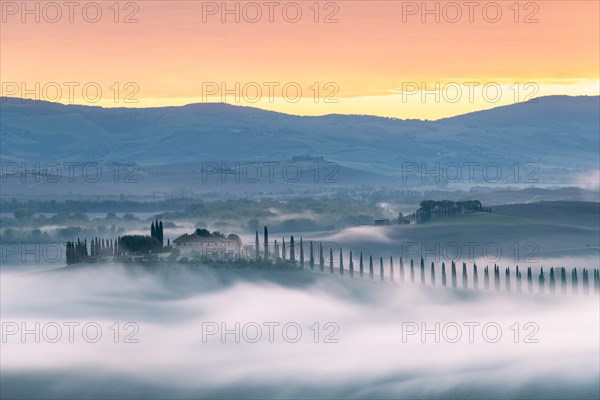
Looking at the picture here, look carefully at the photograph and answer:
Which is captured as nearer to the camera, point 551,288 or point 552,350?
point 552,350

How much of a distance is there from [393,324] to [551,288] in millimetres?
21643

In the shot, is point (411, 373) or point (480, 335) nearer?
point (411, 373)

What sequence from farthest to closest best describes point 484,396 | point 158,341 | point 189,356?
point 158,341 → point 189,356 → point 484,396

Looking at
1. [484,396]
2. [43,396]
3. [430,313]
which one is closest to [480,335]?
[430,313]

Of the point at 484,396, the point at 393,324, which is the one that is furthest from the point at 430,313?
the point at 484,396

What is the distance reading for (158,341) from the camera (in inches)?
6580

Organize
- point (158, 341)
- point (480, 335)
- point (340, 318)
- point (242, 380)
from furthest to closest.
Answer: point (340, 318)
point (480, 335)
point (158, 341)
point (242, 380)

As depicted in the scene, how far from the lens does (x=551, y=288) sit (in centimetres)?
19475

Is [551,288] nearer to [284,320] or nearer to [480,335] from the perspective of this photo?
[480,335]

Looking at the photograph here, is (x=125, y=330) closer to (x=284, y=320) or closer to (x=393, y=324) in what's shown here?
(x=284, y=320)

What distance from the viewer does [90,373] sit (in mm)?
143750

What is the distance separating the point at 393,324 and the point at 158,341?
30.1 meters

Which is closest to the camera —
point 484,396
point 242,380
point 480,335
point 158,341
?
point 484,396

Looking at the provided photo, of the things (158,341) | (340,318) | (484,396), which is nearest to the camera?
(484,396)
